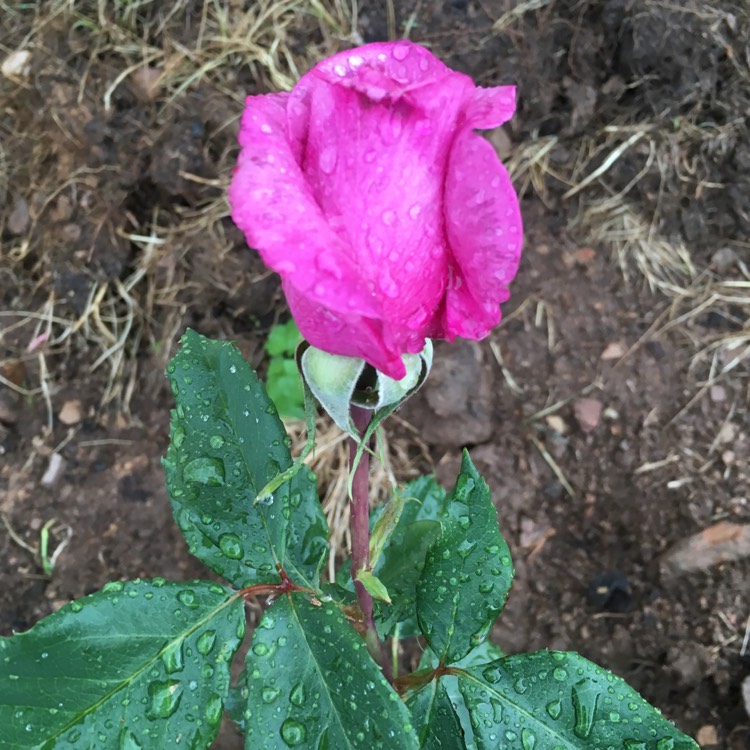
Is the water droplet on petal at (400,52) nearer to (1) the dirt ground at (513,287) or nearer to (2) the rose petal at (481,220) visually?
(2) the rose petal at (481,220)

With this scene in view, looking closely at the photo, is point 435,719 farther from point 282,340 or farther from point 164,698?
point 282,340

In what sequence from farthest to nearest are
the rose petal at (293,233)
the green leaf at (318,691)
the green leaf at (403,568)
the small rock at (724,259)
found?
1. the small rock at (724,259)
2. the green leaf at (403,568)
3. the green leaf at (318,691)
4. the rose petal at (293,233)

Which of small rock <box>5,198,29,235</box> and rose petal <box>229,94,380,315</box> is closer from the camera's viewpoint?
rose petal <box>229,94,380,315</box>

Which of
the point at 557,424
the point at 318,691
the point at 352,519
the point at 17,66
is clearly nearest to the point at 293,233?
the point at 352,519

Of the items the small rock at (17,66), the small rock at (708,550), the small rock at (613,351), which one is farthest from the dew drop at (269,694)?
the small rock at (17,66)

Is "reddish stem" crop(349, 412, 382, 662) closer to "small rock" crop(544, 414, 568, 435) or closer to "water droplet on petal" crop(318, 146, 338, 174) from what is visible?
"water droplet on petal" crop(318, 146, 338, 174)

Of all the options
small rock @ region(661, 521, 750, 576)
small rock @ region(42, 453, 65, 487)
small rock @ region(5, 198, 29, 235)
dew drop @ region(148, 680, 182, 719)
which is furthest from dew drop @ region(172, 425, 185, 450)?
small rock @ region(5, 198, 29, 235)
